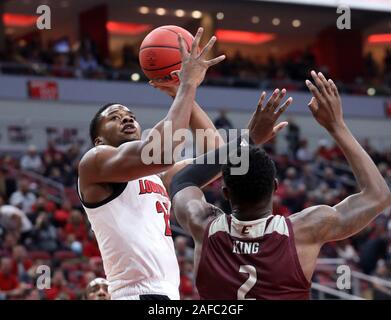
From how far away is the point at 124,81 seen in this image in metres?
23.5

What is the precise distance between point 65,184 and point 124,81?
757 cm

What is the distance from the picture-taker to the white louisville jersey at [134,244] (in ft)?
15.6

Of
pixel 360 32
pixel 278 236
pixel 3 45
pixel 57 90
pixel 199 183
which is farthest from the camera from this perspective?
pixel 360 32

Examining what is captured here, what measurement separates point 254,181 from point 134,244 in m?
1.44

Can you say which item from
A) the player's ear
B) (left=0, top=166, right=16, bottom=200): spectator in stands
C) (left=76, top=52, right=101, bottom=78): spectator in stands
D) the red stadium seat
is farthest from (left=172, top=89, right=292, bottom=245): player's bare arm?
(left=76, top=52, right=101, bottom=78): spectator in stands

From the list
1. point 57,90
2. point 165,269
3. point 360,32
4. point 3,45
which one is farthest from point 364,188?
point 360,32

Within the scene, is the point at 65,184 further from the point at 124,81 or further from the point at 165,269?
the point at 165,269

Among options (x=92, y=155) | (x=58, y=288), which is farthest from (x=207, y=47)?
(x=58, y=288)

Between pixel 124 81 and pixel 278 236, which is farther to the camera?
pixel 124 81

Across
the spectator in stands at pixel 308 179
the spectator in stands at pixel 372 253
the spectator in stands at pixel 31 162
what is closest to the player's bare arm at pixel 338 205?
the spectator in stands at pixel 372 253

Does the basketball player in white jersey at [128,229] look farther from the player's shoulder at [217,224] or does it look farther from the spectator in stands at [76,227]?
the spectator in stands at [76,227]

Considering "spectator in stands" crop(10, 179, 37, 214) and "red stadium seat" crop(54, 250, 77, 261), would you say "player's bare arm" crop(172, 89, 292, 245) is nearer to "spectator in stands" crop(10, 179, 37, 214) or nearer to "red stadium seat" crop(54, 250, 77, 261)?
"red stadium seat" crop(54, 250, 77, 261)

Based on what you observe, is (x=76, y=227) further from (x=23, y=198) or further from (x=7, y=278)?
(x=7, y=278)

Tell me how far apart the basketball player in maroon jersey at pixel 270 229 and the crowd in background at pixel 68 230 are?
6174 mm
